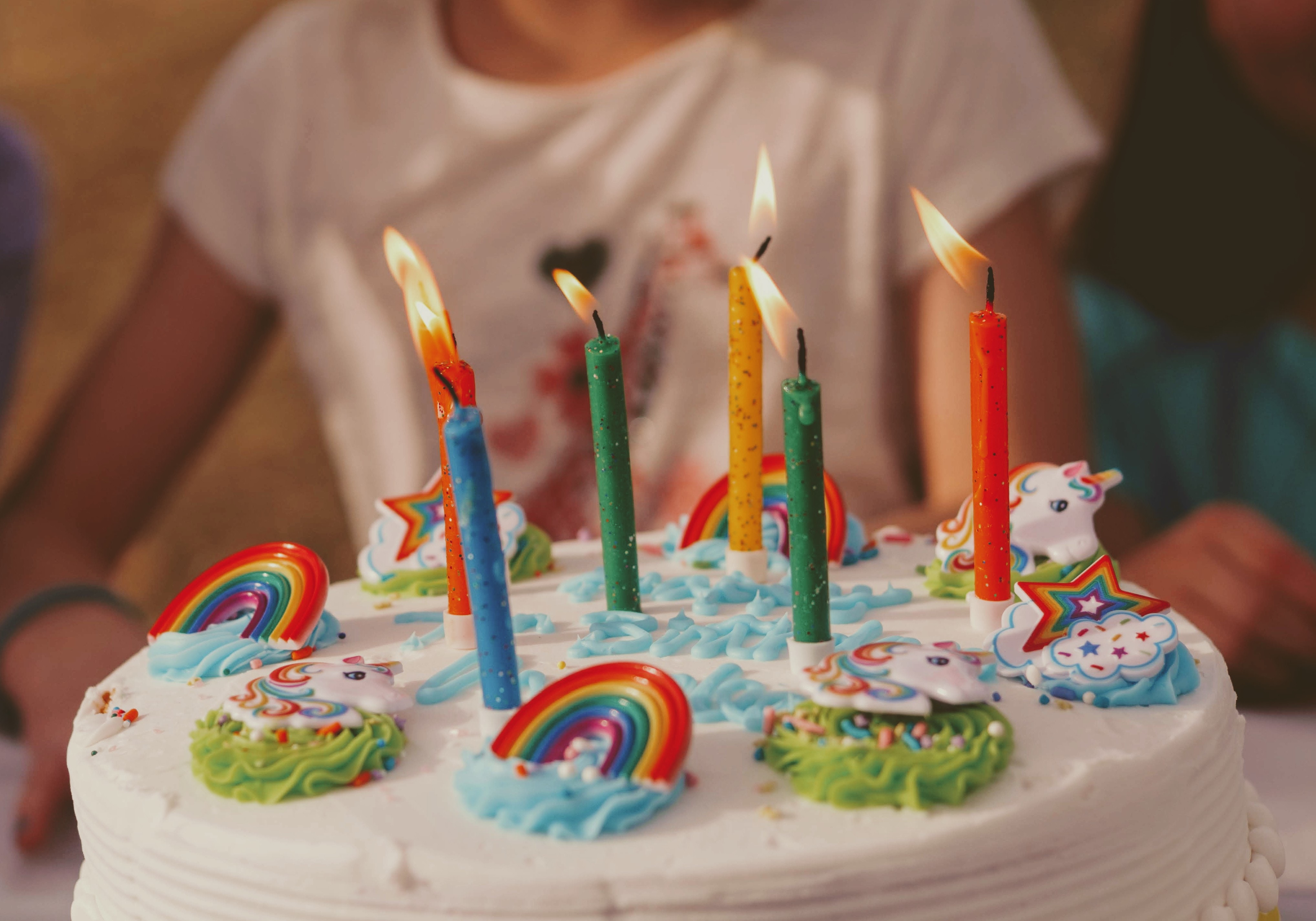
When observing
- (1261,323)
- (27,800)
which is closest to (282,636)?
(27,800)

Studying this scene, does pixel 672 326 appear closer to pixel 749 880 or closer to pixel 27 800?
pixel 27 800

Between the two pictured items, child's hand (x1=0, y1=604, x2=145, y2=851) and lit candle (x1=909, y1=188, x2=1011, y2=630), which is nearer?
lit candle (x1=909, y1=188, x2=1011, y2=630)

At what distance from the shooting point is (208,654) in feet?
2.95

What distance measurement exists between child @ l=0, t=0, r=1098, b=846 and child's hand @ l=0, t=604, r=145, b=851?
218mm

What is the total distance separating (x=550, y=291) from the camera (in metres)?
1.73

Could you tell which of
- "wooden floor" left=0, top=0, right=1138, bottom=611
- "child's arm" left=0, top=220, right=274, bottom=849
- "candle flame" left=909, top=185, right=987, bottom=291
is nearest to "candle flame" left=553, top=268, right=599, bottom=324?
"candle flame" left=909, top=185, right=987, bottom=291

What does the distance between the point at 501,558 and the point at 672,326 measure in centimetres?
101

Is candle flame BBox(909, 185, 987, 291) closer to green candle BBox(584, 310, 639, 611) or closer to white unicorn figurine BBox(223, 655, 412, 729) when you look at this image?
green candle BBox(584, 310, 639, 611)

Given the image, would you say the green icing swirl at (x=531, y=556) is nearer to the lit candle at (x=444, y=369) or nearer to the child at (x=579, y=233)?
the lit candle at (x=444, y=369)

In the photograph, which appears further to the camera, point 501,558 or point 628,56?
point 628,56

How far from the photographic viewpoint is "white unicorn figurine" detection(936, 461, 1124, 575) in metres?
0.95

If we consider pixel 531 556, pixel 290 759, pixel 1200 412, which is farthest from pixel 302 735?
pixel 1200 412

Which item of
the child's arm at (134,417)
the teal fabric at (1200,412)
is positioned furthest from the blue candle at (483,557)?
the teal fabric at (1200,412)

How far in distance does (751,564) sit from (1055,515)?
22 cm
